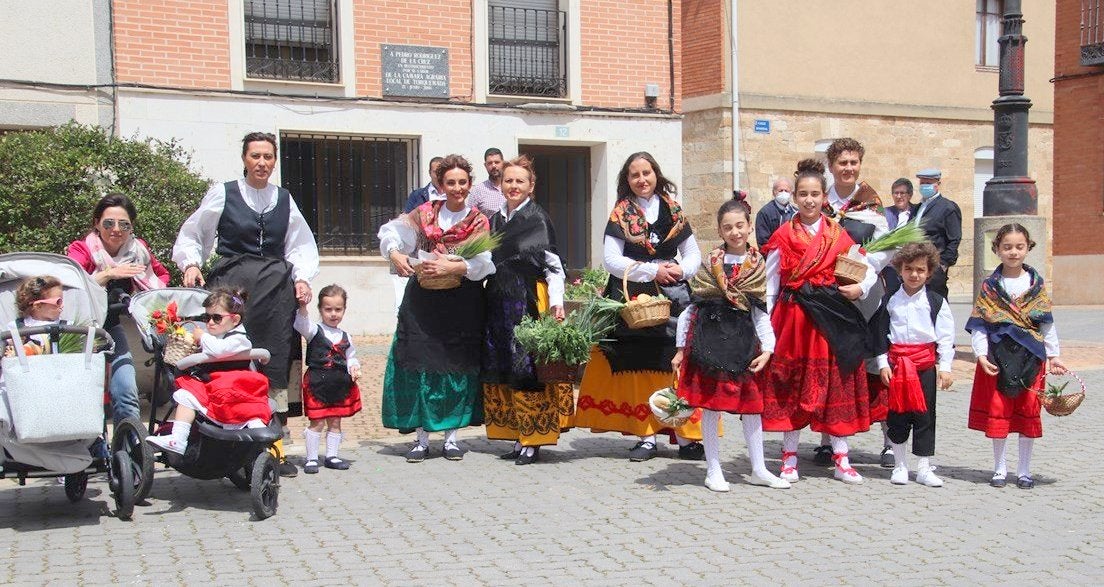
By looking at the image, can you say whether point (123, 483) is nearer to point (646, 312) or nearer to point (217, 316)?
point (217, 316)

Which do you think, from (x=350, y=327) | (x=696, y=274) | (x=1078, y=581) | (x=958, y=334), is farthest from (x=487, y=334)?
(x=958, y=334)

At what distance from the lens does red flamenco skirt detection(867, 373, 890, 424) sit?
7227 millimetres

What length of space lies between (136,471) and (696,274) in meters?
3.32

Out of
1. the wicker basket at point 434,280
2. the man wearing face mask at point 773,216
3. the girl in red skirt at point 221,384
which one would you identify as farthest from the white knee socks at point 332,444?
the man wearing face mask at point 773,216

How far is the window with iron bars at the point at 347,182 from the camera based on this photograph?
53.0 feet

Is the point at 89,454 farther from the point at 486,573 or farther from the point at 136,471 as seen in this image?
the point at 486,573

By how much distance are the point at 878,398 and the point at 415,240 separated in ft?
10.3

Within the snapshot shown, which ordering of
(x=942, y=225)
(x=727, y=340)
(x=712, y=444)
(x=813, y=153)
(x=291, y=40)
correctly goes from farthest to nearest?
(x=813, y=153)
(x=291, y=40)
(x=942, y=225)
(x=712, y=444)
(x=727, y=340)

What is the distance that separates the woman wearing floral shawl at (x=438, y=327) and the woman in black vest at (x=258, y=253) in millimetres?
724

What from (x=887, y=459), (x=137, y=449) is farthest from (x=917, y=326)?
(x=137, y=449)

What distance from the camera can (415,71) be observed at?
16359 mm

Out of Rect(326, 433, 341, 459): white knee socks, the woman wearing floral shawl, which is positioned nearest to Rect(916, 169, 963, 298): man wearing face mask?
the woman wearing floral shawl

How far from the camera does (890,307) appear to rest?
7199 mm

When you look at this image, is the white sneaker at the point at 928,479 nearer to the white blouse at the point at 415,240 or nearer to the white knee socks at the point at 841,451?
the white knee socks at the point at 841,451
